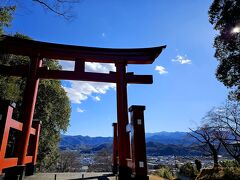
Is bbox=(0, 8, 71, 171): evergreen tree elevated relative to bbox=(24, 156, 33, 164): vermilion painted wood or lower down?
elevated

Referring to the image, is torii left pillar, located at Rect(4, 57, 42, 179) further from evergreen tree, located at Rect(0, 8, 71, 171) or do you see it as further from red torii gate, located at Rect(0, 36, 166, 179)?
evergreen tree, located at Rect(0, 8, 71, 171)

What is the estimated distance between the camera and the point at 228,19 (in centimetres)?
920

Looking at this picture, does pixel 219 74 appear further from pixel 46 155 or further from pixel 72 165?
pixel 72 165

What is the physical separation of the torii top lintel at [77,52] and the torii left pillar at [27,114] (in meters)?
0.47

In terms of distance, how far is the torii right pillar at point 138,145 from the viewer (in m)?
6.39

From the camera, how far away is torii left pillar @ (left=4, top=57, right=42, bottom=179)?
7.36m

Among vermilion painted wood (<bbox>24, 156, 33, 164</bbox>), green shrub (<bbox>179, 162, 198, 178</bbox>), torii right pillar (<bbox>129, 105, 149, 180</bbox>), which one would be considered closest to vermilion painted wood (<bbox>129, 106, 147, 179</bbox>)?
torii right pillar (<bbox>129, 105, 149, 180</bbox>)

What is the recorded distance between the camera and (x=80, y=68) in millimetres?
9156

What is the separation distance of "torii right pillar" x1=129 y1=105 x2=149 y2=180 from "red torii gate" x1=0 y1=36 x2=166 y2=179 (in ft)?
4.70

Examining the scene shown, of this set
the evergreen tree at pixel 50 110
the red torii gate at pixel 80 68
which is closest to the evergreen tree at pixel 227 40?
the red torii gate at pixel 80 68

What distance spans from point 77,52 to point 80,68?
25.8 inches

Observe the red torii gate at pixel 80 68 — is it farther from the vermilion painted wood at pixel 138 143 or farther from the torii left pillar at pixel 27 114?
the vermilion painted wood at pixel 138 143

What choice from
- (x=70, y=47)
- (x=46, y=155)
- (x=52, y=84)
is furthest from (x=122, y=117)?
(x=46, y=155)

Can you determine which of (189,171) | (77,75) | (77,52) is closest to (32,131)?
(77,75)
